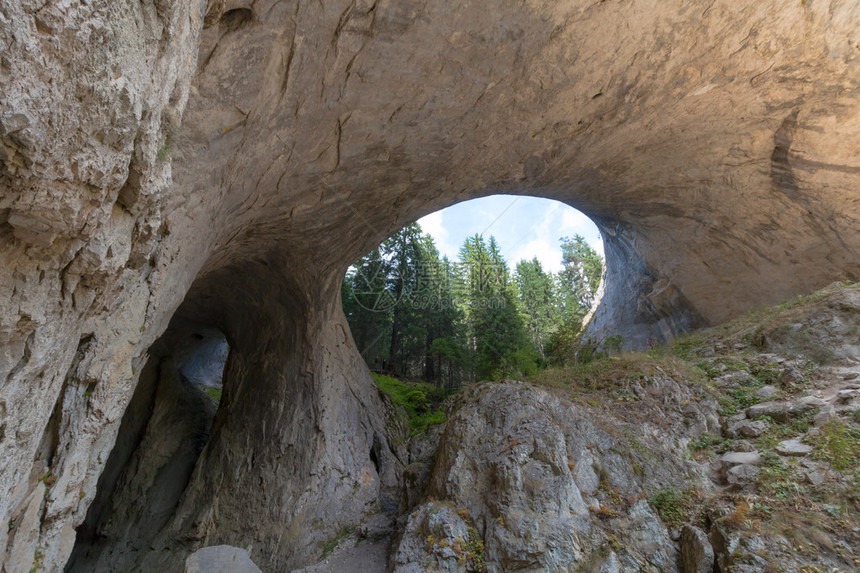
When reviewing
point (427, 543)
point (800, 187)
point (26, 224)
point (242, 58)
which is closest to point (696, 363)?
point (800, 187)

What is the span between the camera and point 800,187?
10.5m

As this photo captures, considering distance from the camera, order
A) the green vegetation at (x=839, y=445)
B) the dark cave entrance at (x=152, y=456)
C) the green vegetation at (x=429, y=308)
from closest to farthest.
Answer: the green vegetation at (x=839, y=445) < the dark cave entrance at (x=152, y=456) < the green vegetation at (x=429, y=308)

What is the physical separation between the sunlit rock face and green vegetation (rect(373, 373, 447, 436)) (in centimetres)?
240

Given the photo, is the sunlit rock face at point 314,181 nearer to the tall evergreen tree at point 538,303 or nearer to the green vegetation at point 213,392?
the green vegetation at point 213,392

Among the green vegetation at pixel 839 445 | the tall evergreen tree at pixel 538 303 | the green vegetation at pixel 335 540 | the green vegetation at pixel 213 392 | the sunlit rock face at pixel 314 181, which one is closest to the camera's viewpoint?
the sunlit rock face at pixel 314 181

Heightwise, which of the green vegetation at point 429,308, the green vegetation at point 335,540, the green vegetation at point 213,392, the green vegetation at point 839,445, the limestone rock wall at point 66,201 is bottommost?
the green vegetation at point 335,540

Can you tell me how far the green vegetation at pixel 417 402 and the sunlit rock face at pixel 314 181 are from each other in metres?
2.40

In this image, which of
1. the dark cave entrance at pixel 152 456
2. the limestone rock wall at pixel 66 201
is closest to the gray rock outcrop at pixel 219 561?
the limestone rock wall at pixel 66 201

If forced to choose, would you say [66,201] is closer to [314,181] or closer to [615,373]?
[314,181]

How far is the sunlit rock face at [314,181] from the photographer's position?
2693 millimetres

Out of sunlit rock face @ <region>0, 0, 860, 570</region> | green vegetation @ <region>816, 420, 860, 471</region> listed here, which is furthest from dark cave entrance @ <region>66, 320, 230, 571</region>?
green vegetation @ <region>816, 420, 860, 471</region>

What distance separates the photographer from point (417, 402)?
1662cm

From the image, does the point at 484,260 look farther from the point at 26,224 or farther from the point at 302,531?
the point at 26,224

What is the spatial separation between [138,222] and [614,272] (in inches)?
649
